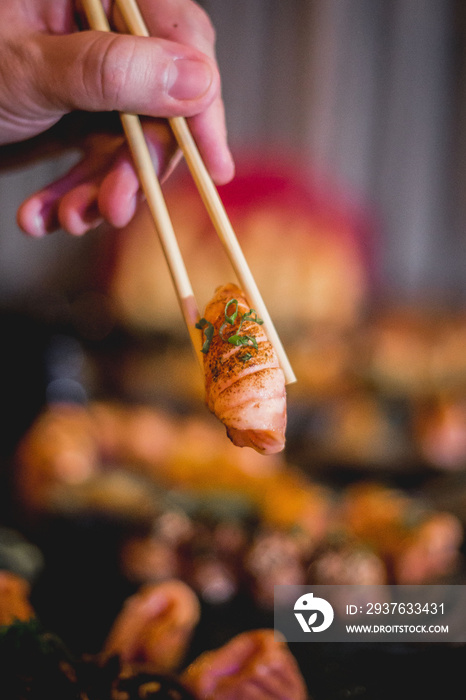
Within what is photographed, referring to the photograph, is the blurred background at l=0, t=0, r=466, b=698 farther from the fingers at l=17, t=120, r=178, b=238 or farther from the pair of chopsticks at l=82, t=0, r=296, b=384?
the fingers at l=17, t=120, r=178, b=238

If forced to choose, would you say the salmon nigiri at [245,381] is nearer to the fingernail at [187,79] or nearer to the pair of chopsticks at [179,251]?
the pair of chopsticks at [179,251]

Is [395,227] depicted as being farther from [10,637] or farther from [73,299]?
[10,637]

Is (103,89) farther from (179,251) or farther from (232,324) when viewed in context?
(232,324)

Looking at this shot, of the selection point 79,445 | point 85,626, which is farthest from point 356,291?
point 85,626

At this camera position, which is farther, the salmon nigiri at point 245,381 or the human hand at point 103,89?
the human hand at point 103,89

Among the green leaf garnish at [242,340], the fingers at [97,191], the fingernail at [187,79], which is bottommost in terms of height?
the green leaf garnish at [242,340]

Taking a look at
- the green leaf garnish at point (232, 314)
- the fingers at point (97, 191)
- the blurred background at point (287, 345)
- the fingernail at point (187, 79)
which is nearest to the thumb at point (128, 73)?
the fingernail at point (187, 79)
